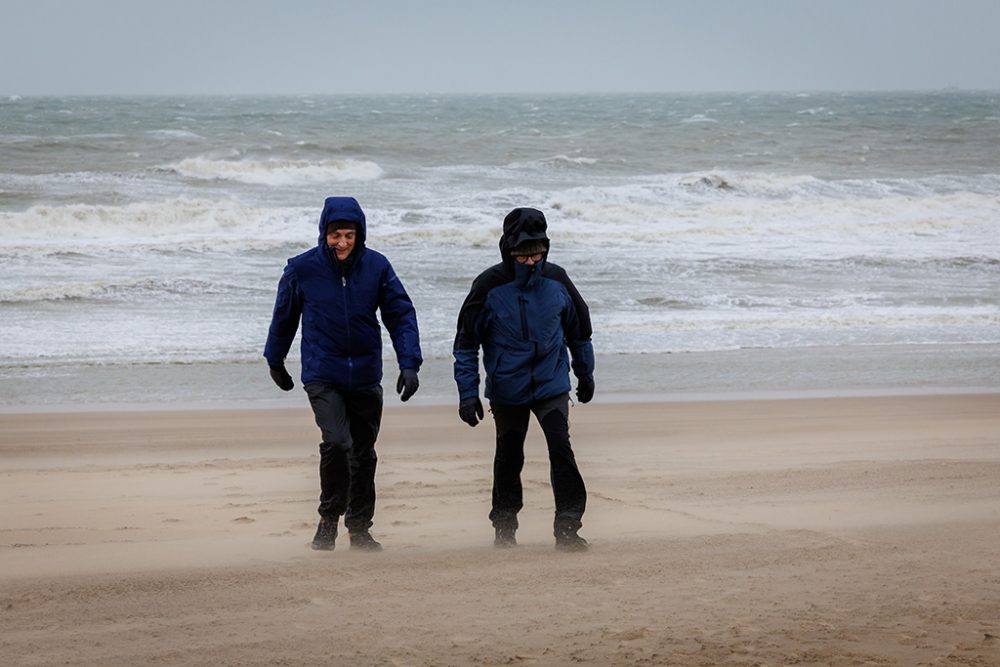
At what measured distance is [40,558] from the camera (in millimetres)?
5133

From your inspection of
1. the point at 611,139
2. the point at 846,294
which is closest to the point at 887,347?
the point at 846,294

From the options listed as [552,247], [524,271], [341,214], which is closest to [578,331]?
[524,271]

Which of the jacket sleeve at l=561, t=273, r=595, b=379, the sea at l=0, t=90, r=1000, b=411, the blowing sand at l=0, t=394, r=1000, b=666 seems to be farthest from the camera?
the sea at l=0, t=90, r=1000, b=411

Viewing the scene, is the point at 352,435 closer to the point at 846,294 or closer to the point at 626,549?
the point at 626,549

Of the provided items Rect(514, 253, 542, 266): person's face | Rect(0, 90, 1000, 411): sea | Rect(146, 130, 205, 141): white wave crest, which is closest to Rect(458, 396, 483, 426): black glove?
Rect(514, 253, 542, 266): person's face

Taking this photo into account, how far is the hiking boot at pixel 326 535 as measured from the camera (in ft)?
17.4

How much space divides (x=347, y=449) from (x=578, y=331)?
41.8 inches

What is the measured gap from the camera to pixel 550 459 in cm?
533

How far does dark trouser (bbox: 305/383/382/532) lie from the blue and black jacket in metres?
0.42

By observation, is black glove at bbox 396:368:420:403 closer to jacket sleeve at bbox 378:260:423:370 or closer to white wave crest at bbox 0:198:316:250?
jacket sleeve at bbox 378:260:423:370

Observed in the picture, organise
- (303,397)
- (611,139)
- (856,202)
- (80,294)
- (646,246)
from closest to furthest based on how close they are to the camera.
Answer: (303,397) → (80,294) → (646,246) → (856,202) → (611,139)

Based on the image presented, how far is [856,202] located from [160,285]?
19175 millimetres

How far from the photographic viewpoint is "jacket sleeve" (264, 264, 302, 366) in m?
5.15

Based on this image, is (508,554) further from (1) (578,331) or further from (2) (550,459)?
(1) (578,331)
